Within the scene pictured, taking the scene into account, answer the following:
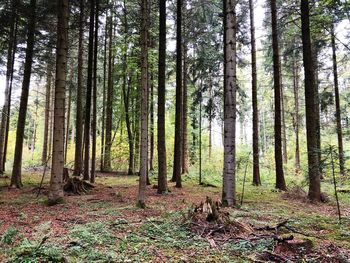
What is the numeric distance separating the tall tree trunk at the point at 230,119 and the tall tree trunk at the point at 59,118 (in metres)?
4.67

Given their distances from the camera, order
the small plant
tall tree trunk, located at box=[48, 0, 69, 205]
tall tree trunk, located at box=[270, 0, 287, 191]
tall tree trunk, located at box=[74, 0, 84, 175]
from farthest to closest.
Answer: tall tree trunk, located at box=[74, 0, 84, 175]
tall tree trunk, located at box=[270, 0, 287, 191]
tall tree trunk, located at box=[48, 0, 69, 205]
the small plant

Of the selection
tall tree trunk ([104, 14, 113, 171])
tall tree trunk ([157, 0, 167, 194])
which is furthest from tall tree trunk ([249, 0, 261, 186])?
tall tree trunk ([104, 14, 113, 171])

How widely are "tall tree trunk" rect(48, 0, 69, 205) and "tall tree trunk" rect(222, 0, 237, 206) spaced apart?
4.67 m

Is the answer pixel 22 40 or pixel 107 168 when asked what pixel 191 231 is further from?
pixel 107 168

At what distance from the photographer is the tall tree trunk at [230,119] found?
816 centimetres

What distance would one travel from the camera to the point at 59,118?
8594mm

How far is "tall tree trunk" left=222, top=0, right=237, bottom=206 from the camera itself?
321 inches

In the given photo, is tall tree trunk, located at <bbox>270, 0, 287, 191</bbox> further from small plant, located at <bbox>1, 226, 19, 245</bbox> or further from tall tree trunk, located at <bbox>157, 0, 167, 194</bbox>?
small plant, located at <bbox>1, 226, 19, 245</bbox>

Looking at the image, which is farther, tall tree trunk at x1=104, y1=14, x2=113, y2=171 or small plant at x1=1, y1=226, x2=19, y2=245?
tall tree trunk at x1=104, y1=14, x2=113, y2=171

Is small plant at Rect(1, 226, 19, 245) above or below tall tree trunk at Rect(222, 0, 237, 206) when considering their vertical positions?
below

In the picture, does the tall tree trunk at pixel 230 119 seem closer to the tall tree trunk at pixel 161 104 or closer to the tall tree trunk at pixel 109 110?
the tall tree trunk at pixel 161 104

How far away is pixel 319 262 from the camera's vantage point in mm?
3879

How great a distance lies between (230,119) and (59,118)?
15.9 feet

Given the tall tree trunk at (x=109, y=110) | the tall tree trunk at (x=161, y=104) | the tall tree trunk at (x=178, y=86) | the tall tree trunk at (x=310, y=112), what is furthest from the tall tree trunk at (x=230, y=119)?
the tall tree trunk at (x=109, y=110)
